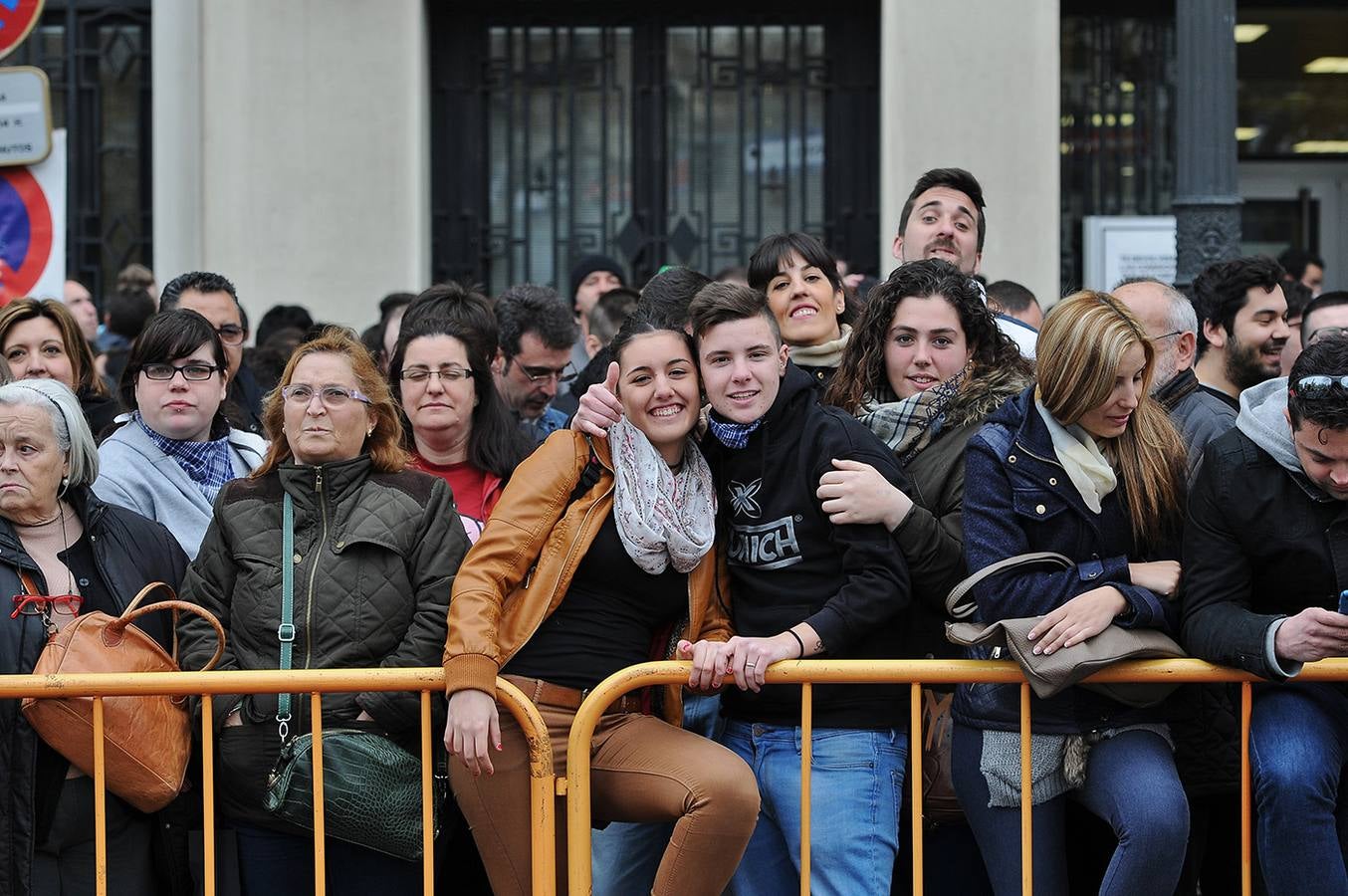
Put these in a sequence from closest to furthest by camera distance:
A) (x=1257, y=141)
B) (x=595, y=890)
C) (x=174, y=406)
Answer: (x=595, y=890) → (x=174, y=406) → (x=1257, y=141)

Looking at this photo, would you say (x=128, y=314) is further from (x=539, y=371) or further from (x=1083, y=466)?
(x=1083, y=466)

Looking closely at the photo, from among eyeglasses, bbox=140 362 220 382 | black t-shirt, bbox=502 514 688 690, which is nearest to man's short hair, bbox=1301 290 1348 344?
black t-shirt, bbox=502 514 688 690

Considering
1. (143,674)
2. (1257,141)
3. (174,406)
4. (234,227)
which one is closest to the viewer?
(143,674)

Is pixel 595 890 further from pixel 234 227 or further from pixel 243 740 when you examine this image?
pixel 234 227

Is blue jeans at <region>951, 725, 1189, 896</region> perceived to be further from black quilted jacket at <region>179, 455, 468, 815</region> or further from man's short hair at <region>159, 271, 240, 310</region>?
man's short hair at <region>159, 271, 240, 310</region>

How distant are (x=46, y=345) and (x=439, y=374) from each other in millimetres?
1809

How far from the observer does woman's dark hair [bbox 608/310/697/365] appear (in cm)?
429

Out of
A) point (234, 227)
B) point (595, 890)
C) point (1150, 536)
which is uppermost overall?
point (234, 227)

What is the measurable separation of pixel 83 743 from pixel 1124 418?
2700 mm

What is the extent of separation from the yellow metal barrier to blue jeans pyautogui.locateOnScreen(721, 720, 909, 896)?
22.3 inches

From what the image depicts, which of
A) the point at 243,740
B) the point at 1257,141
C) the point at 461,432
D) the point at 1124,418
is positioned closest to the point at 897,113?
the point at 1257,141

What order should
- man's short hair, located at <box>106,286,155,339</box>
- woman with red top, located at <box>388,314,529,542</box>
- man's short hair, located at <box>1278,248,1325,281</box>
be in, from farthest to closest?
man's short hair, located at <box>1278,248,1325,281</box>, man's short hair, located at <box>106,286,155,339</box>, woman with red top, located at <box>388,314,529,542</box>

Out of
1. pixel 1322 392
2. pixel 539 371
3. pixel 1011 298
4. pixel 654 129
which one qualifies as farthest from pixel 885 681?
pixel 654 129

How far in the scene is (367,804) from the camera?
4.16 m
